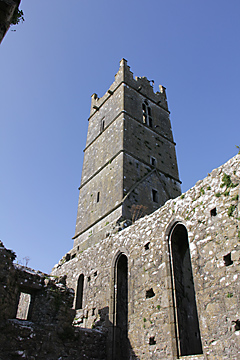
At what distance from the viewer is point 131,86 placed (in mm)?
21750

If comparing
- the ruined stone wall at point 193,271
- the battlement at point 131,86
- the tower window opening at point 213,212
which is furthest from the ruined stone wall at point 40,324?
the battlement at point 131,86

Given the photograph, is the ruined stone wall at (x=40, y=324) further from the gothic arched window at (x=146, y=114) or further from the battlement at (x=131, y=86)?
the battlement at (x=131, y=86)

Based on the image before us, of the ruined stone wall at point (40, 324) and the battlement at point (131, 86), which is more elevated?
the battlement at point (131, 86)

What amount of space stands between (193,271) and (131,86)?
1679cm

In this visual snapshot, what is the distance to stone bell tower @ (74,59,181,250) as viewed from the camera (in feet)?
52.5

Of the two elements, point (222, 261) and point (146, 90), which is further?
point (146, 90)

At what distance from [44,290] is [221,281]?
18.8 feet

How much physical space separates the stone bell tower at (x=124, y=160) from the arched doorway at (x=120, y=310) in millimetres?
2097

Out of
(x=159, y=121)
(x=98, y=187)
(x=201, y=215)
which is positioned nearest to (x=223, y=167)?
(x=201, y=215)

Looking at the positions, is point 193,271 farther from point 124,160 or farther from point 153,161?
point 153,161

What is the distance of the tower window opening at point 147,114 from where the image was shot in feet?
69.7

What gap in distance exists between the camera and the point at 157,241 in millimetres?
9750

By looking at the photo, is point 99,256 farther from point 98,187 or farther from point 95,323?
point 98,187

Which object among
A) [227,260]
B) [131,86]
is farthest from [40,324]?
[131,86]
